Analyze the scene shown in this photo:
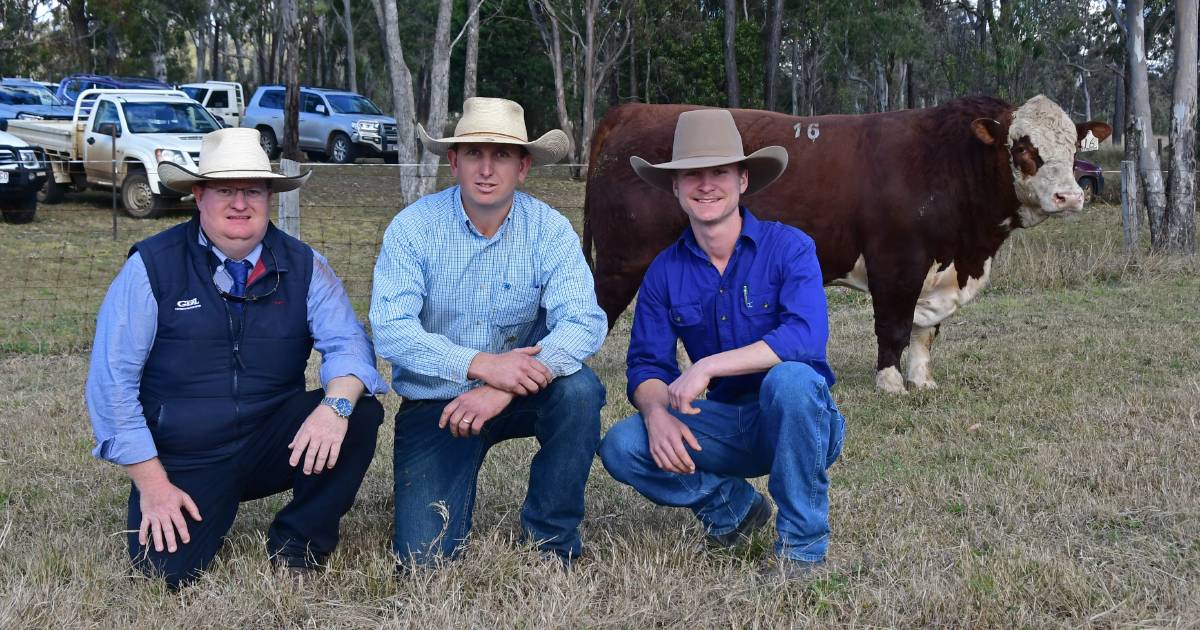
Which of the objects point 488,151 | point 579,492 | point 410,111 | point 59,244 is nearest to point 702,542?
point 579,492

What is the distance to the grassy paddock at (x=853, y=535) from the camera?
3.49m

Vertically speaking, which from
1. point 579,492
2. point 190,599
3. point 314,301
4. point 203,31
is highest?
point 203,31

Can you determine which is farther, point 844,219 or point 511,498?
point 844,219

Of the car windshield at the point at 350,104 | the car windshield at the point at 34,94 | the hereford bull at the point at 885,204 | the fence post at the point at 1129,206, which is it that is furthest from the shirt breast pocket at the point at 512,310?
the car windshield at the point at 34,94

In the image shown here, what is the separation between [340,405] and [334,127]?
2450 cm

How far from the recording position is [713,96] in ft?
117

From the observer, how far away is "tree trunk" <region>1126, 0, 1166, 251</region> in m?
13.4

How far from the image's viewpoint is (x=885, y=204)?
739 cm

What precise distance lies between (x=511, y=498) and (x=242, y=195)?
63.9 inches

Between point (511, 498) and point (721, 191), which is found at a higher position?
point (721, 191)

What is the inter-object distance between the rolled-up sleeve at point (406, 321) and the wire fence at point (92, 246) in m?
3.61

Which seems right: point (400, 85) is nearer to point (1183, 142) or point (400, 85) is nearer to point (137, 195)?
point (137, 195)

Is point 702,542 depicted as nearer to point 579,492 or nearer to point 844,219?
point 579,492

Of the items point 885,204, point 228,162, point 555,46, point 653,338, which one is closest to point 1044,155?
point 885,204
